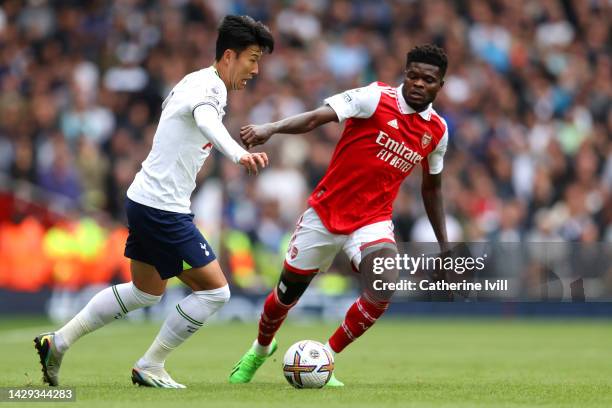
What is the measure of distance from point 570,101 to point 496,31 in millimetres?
2200

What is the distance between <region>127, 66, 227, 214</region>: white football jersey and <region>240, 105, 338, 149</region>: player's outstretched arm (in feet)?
1.16

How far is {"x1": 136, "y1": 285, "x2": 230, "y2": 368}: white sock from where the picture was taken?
784 centimetres

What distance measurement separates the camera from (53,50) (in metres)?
19.9

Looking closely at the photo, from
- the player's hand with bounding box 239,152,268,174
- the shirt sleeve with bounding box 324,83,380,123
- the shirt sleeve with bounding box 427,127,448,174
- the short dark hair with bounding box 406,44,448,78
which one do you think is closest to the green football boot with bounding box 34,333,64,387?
the player's hand with bounding box 239,152,268,174

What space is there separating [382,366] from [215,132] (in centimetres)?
378

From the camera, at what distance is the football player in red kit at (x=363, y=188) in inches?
327

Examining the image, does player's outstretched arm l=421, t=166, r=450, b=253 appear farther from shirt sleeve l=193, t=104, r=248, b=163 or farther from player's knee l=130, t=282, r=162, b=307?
player's knee l=130, t=282, r=162, b=307

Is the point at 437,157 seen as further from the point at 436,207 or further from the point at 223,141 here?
the point at 223,141

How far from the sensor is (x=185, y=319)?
310 inches

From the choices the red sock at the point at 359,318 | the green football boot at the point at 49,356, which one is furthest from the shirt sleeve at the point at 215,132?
the green football boot at the point at 49,356

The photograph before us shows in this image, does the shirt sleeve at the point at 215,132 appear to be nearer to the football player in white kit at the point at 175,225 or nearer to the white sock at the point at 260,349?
the football player in white kit at the point at 175,225

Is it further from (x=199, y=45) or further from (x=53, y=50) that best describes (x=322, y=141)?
(x=53, y=50)

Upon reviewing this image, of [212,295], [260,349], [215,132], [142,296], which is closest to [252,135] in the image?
[215,132]

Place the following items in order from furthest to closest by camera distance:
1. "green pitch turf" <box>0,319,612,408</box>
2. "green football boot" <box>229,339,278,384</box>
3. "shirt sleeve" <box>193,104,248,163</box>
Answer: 1. "green football boot" <box>229,339,278,384</box>
2. "green pitch turf" <box>0,319,612,408</box>
3. "shirt sleeve" <box>193,104,248,163</box>
